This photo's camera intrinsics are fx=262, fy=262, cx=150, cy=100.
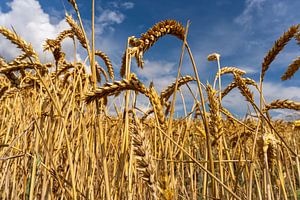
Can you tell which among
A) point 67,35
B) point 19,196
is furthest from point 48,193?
point 67,35

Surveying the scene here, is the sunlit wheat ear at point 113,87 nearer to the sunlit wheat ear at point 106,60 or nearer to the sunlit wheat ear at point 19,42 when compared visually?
the sunlit wheat ear at point 19,42

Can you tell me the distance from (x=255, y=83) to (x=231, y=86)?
0.13m

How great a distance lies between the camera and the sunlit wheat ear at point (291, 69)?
1555 millimetres

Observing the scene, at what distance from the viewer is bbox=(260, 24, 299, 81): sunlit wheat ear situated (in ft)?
3.79

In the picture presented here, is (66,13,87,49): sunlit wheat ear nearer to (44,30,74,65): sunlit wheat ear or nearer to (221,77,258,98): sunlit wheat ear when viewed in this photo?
(44,30,74,65): sunlit wheat ear

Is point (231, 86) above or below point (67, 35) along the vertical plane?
below

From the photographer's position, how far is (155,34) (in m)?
0.82

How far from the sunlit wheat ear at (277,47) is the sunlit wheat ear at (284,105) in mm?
132

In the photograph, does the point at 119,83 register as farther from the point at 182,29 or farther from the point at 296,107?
the point at 296,107

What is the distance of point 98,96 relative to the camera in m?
0.73

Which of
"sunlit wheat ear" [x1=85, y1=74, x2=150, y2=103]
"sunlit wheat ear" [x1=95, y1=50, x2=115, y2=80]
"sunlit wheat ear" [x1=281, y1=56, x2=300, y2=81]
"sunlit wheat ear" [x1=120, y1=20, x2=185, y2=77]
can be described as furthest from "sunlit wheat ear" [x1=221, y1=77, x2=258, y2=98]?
"sunlit wheat ear" [x1=85, y1=74, x2=150, y2=103]

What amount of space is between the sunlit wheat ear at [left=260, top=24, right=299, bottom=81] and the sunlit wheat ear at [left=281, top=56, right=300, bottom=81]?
44 centimetres

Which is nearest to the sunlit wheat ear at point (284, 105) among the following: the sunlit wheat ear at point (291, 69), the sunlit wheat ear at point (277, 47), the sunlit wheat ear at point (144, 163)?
the sunlit wheat ear at point (277, 47)

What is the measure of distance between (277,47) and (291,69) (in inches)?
21.3
